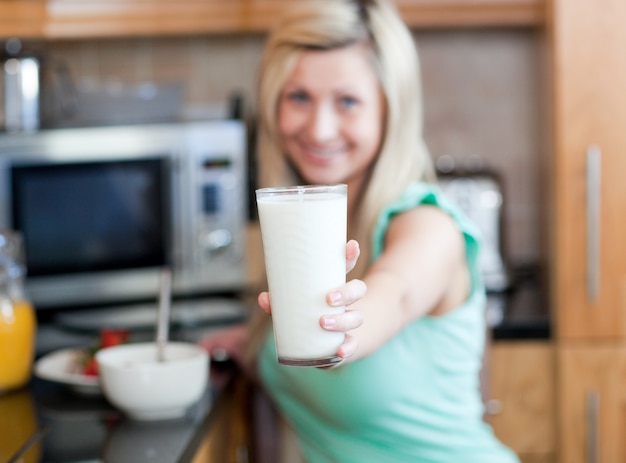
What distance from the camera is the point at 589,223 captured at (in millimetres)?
2262

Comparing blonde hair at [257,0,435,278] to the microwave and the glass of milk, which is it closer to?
the glass of milk

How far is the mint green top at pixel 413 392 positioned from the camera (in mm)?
1421

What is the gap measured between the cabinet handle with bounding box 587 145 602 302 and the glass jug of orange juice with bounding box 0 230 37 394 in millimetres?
1238

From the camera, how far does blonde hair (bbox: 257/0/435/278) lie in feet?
4.89

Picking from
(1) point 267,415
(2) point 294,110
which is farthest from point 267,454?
(2) point 294,110

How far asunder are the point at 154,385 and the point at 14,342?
11.8 inches

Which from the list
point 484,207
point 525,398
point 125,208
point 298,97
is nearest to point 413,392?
point 298,97

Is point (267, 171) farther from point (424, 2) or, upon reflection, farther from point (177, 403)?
point (424, 2)

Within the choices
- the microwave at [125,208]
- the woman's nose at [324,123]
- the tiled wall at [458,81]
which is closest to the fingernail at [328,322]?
the woman's nose at [324,123]

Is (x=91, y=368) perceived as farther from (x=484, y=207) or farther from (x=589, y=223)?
(x=484, y=207)

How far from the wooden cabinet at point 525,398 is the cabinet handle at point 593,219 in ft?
0.53

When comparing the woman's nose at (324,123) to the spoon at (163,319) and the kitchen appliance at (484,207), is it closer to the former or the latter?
the spoon at (163,319)

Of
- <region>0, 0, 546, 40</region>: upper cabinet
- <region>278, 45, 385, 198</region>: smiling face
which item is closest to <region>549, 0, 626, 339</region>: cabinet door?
<region>0, 0, 546, 40</region>: upper cabinet

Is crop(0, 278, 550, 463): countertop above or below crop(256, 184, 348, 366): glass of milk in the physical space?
below
